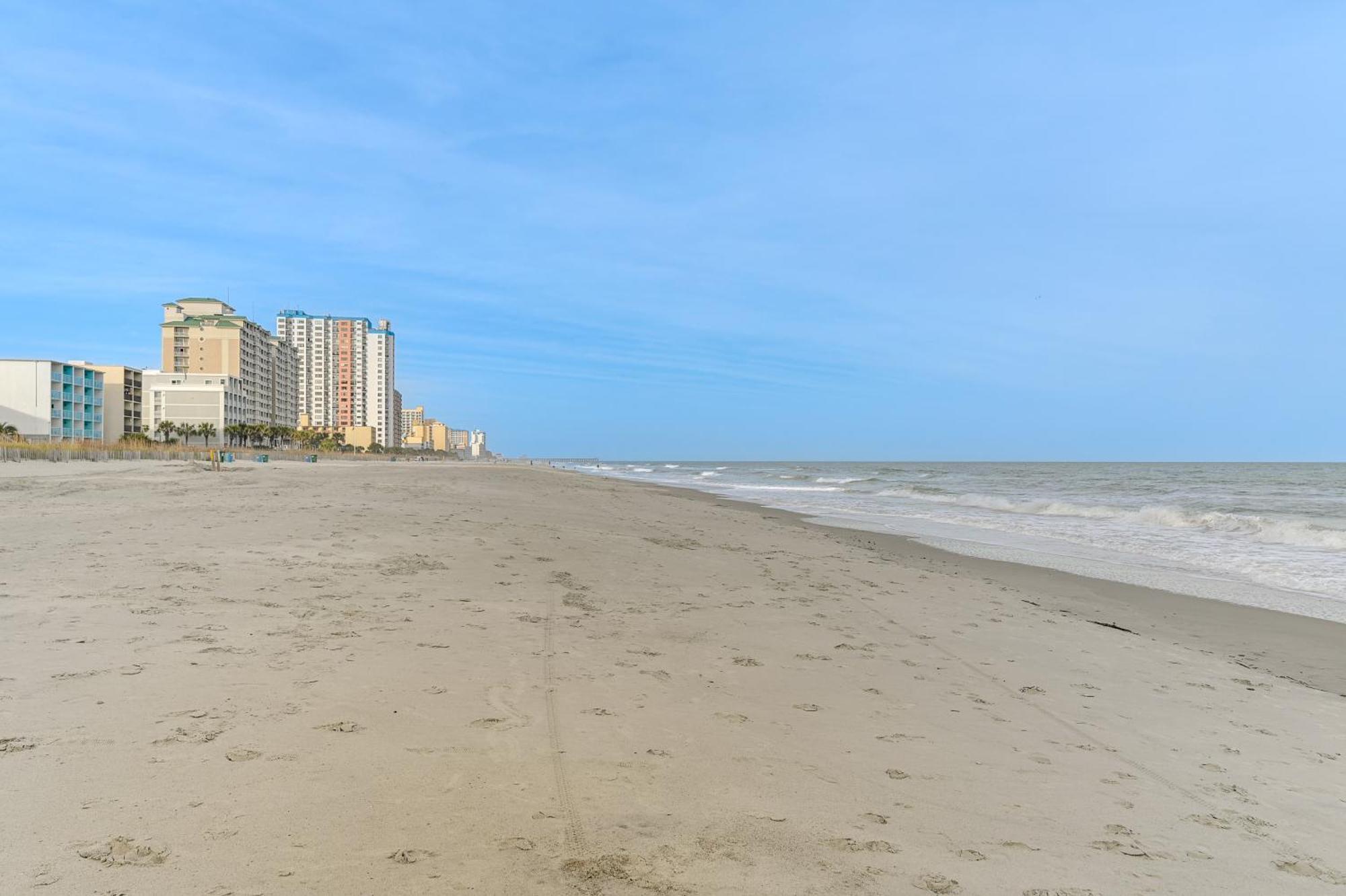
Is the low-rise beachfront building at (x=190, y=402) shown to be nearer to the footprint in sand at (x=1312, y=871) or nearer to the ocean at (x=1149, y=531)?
the ocean at (x=1149, y=531)

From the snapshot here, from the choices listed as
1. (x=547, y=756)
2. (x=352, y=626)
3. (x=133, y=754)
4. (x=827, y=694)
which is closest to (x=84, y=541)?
(x=352, y=626)

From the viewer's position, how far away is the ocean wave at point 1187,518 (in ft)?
53.7

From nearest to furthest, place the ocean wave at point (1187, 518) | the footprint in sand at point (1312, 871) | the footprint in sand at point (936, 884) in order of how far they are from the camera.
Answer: the footprint in sand at point (936, 884) → the footprint in sand at point (1312, 871) → the ocean wave at point (1187, 518)

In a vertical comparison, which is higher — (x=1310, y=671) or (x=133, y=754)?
(x=133, y=754)

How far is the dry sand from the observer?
8.57 feet

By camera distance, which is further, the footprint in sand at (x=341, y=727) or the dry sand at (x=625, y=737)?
the footprint in sand at (x=341, y=727)

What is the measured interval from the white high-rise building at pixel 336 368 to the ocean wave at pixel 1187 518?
165 m

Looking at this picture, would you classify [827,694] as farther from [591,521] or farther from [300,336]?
[300,336]

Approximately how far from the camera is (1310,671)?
623cm

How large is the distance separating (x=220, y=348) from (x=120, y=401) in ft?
64.5

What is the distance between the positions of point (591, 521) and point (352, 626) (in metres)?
9.73

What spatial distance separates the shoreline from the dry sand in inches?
2.7

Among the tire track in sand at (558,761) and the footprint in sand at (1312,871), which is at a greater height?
the tire track in sand at (558,761)

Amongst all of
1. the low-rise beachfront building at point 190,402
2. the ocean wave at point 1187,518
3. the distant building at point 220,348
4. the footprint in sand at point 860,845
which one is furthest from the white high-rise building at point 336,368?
the footprint in sand at point 860,845
